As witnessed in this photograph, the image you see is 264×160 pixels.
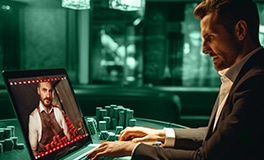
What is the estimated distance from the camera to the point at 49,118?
3.75ft

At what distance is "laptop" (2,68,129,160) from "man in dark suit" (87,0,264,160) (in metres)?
0.13

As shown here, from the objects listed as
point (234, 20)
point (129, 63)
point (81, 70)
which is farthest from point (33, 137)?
point (129, 63)

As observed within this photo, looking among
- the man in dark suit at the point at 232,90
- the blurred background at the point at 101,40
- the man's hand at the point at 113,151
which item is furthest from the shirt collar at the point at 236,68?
the blurred background at the point at 101,40

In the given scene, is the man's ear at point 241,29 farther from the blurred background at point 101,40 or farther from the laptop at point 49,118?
the blurred background at point 101,40

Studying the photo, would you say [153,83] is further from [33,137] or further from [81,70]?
[33,137]

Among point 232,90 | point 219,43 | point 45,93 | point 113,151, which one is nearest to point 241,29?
point 219,43

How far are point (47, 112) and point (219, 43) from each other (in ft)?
1.94

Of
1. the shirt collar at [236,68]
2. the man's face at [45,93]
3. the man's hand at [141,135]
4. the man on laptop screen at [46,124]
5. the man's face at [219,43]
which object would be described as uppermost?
the man's face at [219,43]

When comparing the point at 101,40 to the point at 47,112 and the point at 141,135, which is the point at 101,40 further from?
the point at 47,112

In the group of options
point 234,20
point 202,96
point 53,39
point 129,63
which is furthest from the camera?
point 129,63

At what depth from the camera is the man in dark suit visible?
950mm

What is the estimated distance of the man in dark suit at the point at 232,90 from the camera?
0.95 meters

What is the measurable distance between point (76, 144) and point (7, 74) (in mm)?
352

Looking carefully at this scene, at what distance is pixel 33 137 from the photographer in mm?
1045
